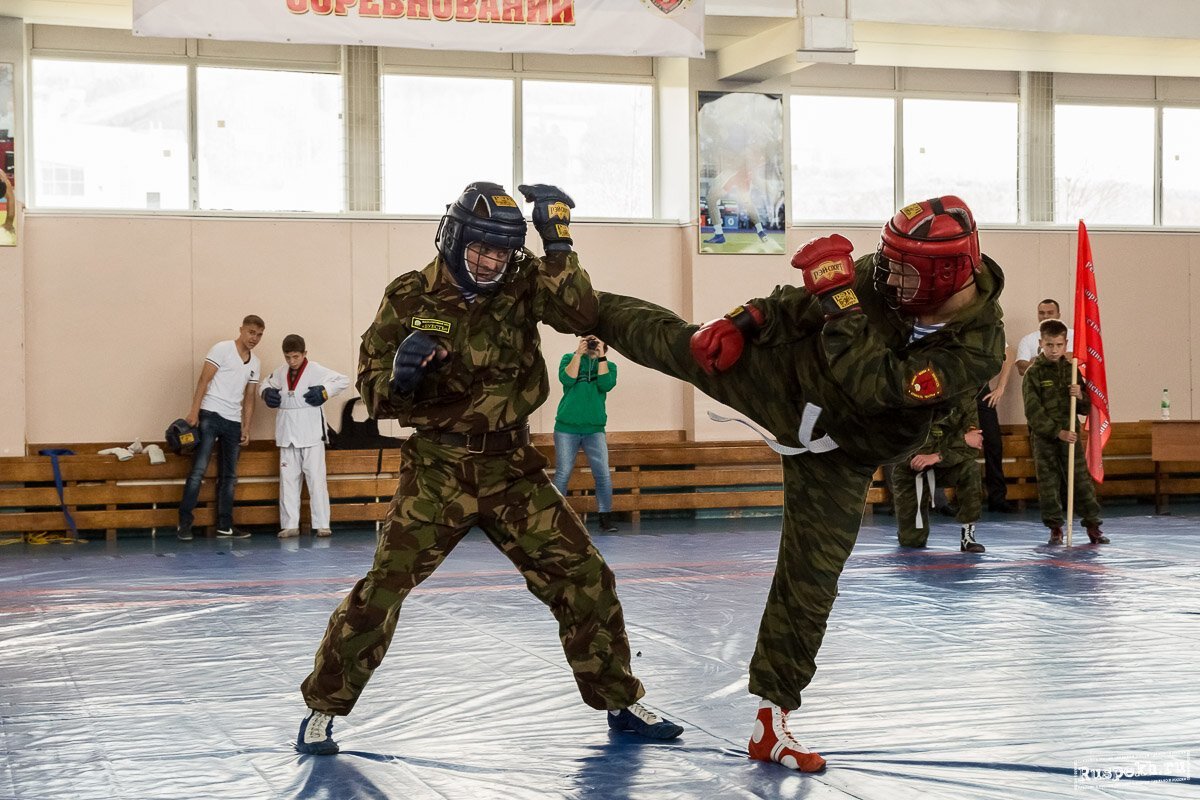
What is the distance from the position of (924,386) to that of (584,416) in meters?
7.84

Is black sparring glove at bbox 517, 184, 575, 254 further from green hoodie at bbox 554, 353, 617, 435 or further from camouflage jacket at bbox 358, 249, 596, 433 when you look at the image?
green hoodie at bbox 554, 353, 617, 435

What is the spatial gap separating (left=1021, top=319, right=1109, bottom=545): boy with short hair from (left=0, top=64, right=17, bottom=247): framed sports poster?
9163 millimetres

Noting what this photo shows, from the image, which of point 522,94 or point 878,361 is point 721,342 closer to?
point 878,361

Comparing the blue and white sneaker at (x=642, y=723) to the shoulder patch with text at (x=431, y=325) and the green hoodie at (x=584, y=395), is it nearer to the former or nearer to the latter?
the shoulder patch with text at (x=431, y=325)

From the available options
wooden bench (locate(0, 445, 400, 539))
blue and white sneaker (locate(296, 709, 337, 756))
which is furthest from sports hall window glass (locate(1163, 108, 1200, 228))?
blue and white sneaker (locate(296, 709, 337, 756))

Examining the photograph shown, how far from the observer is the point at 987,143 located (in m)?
14.5

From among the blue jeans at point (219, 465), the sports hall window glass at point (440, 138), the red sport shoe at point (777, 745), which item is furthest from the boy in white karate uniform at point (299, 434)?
the red sport shoe at point (777, 745)

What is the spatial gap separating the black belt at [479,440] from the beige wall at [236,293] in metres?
8.64

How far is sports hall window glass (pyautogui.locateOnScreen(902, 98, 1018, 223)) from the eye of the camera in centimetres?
1438

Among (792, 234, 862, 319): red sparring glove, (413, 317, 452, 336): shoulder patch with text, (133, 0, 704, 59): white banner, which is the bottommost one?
(413, 317, 452, 336): shoulder patch with text

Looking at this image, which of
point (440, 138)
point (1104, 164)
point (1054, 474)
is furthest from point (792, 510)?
point (1104, 164)

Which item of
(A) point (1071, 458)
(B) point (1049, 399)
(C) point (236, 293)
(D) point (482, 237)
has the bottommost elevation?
(A) point (1071, 458)

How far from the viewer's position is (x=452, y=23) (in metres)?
10.2

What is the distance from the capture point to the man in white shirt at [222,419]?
36.9ft
